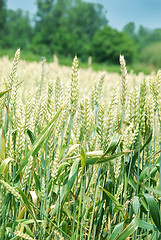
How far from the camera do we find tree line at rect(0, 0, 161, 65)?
37219 millimetres

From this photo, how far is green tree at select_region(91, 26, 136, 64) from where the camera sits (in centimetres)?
3712

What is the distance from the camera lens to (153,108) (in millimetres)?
1081

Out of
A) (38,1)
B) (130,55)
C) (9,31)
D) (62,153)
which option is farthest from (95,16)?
(62,153)

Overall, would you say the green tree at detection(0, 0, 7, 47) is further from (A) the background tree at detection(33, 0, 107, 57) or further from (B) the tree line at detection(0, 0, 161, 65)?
(A) the background tree at detection(33, 0, 107, 57)

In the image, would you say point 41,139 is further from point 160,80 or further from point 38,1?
point 38,1

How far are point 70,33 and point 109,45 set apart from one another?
733cm

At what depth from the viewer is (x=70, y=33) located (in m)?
42.2

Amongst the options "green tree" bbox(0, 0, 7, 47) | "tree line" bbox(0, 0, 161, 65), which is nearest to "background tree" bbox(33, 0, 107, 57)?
"tree line" bbox(0, 0, 161, 65)

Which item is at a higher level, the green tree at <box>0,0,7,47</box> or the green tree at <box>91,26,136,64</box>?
the green tree at <box>0,0,7,47</box>

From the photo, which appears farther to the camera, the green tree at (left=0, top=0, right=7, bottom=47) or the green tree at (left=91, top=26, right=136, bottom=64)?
the green tree at (left=0, top=0, right=7, bottom=47)

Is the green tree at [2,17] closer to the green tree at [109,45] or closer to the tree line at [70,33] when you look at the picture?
the tree line at [70,33]

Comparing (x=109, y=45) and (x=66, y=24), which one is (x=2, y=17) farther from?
(x=109, y=45)

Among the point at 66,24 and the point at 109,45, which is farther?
the point at 66,24

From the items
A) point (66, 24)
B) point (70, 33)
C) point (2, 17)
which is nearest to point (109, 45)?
point (70, 33)
